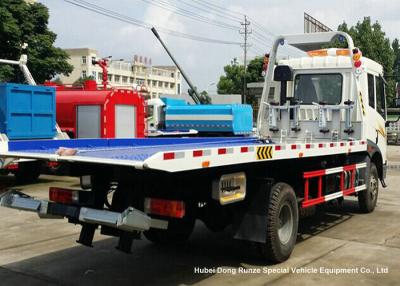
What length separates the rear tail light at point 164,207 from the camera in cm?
502

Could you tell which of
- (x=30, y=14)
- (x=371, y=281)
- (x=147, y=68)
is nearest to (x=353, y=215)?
(x=371, y=281)

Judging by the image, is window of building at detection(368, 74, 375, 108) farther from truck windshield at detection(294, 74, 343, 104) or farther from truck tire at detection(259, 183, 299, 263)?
truck tire at detection(259, 183, 299, 263)

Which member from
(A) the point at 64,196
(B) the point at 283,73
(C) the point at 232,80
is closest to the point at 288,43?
(B) the point at 283,73

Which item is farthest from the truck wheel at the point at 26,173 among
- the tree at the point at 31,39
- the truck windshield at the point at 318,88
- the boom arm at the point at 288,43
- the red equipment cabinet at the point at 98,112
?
the tree at the point at 31,39

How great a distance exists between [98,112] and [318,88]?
22.1 feet

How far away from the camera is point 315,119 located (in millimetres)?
9344

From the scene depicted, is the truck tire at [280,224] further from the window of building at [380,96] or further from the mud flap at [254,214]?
the window of building at [380,96]

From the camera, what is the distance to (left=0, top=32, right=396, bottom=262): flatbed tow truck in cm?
498

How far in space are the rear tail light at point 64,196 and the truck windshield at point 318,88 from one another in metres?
5.21

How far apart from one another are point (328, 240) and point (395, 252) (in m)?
0.96

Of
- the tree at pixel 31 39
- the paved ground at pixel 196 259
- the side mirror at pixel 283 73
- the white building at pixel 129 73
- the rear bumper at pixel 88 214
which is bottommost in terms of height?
the paved ground at pixel 196 259

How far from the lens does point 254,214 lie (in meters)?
5.96

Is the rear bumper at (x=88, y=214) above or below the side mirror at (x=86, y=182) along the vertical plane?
below

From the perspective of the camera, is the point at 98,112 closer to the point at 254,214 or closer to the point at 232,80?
the point at 254,214
